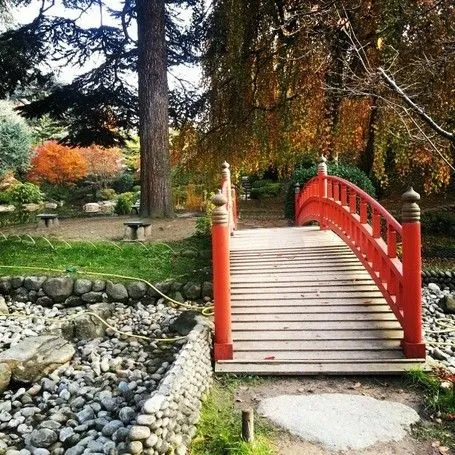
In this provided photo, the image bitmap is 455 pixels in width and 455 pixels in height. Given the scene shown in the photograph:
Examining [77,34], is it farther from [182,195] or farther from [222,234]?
[222,234]

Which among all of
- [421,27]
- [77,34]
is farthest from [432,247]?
[77,34]

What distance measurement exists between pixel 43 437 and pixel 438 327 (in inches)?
167

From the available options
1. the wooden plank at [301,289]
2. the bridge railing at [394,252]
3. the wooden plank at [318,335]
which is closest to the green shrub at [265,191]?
the bridge railing at [394,252]

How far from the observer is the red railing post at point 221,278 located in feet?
12.4

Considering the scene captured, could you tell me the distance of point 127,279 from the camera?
629cm

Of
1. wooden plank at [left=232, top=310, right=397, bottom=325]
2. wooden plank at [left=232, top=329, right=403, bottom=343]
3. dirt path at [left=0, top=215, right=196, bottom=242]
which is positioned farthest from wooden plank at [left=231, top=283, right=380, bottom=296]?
dirt path at [left=0, top=215, right=196, bottom=242]

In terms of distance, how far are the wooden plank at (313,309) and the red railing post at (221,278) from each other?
0.62m

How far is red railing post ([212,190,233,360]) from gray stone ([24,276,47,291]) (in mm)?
3462

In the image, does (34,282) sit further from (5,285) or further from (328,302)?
(328,302)

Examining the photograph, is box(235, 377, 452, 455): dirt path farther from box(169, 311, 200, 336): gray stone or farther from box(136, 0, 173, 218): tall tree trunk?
box(136, 0, 173, 218): tall tree trunk

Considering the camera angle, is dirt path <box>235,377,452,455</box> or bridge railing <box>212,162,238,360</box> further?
bridge railing <box>212,162,238,360</box>

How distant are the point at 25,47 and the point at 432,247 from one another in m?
→ 9.52

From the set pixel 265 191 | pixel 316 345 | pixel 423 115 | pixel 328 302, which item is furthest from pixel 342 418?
pixel 265 191

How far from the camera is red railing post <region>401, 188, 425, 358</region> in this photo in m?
3.66
